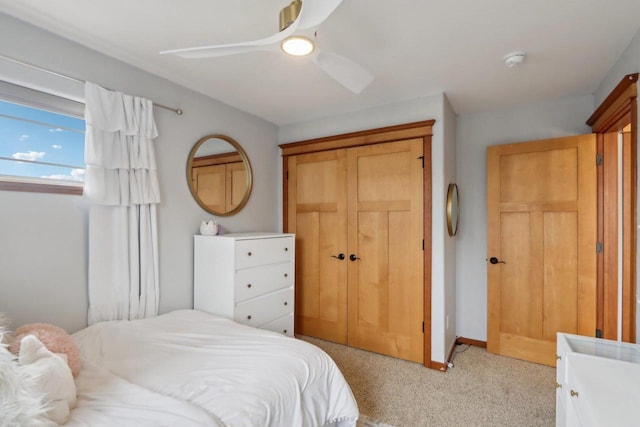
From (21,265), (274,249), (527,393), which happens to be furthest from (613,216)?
(21,265)

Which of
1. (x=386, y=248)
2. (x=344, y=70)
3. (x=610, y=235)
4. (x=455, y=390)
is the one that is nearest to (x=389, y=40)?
(x=344, y=70)

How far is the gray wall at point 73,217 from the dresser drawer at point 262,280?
48 centimetres

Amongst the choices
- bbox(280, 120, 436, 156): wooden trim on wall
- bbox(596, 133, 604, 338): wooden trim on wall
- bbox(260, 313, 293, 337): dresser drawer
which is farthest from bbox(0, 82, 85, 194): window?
bbox(596, 133, 604, 338): wooden trim on wall

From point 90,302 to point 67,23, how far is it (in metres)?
1.66

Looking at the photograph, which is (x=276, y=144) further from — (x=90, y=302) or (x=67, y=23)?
(x=90, y=302)

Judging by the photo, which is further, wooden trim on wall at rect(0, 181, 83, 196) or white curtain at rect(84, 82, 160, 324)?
white curtain at rect(84, 82, 160, 324)

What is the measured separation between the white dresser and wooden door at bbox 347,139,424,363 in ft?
2.53

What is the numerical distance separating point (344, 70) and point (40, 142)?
1.79 meters

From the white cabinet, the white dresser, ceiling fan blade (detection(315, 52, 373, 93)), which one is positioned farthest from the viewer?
the white dresser

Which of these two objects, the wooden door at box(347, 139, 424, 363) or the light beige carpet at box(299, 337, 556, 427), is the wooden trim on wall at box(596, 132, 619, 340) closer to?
the light beige carpet at box(299, 337, 556, 427)

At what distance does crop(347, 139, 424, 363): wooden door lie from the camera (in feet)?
9.04

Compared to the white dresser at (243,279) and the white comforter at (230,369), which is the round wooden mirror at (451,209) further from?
the white comforter at (230,369)

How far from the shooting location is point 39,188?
5.61 feet

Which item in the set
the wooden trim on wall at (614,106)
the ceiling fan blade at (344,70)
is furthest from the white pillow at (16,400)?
the wooden trim on wall at (614,106)
